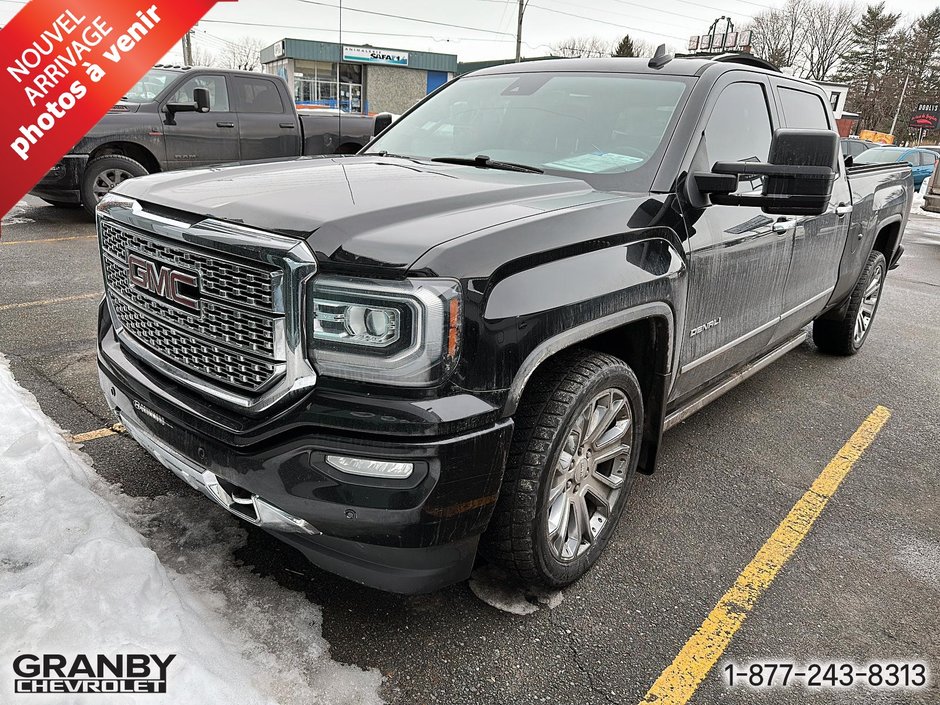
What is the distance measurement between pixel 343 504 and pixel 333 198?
0.95 m

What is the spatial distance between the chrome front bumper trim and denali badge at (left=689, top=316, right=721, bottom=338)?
1.77 m

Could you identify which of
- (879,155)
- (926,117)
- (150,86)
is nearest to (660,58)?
(150,86)

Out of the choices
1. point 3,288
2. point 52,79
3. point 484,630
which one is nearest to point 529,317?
point 484,630

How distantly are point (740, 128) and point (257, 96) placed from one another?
28.4 ft

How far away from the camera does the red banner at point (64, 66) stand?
7.11 metres

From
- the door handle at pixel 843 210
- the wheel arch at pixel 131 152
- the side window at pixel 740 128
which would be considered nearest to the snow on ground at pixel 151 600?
the side window at pixel 740 128

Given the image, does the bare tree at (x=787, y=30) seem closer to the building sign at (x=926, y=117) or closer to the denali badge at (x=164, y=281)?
the building sign at (x=926, y=117)

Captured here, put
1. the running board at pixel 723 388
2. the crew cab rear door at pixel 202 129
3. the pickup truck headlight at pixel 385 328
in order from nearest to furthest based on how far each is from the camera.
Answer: the pickup truck headlight at pixel 385 328
the running board at pixel 723 388
the crew cab rear door at pixel 202 129

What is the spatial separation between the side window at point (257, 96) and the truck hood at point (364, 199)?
318 inches

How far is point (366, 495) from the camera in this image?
1865 millimetres

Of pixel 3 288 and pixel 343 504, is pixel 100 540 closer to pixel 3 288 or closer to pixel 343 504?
pixel 343 504

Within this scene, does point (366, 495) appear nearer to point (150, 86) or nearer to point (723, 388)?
point (723, 388)

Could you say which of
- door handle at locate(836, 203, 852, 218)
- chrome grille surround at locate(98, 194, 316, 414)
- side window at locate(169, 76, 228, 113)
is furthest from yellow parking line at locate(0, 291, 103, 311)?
door handle at locate(836, 203, 852, 218)

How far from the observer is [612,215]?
2426 mm
